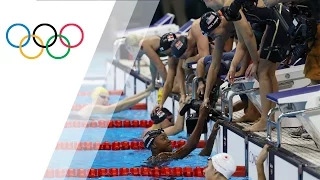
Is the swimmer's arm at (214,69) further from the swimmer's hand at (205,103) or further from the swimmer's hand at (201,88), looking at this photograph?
the swimmer's hand at (201,88)

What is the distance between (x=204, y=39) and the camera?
23.3 ft

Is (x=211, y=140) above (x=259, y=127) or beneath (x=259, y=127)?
beneath

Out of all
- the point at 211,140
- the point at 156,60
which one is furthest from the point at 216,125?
the point at 156,60

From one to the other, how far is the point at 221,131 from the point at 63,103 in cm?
306

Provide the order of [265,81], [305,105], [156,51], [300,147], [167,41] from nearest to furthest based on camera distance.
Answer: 1. [305,105]
2. [300,147]
3. [265,81]
4. [167,41]
5. [156,51]

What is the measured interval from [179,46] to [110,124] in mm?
1828

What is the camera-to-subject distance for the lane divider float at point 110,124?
8.41 metres

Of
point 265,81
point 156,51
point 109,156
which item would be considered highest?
point 156,51

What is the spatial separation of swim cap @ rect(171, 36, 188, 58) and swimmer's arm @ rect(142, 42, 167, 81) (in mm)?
996

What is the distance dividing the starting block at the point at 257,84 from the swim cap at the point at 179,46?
0.95m

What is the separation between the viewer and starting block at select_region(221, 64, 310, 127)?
19.6 feet

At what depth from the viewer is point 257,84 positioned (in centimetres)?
601

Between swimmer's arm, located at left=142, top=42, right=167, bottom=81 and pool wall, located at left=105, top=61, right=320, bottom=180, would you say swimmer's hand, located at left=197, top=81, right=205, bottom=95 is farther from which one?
swimmer's arm, located at left=142, top=42, right=167, bottom=81

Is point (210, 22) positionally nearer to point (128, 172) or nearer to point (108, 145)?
point (128, 172)
